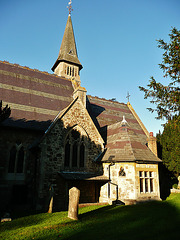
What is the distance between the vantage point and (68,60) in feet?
118

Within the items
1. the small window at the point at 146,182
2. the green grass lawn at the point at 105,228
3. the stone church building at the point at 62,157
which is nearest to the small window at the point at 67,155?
the stone church building at the point at 62,157

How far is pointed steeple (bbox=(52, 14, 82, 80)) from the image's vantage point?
35.6 metres

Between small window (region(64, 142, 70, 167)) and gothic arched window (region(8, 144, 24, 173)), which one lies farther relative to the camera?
small window (region(64, 142, 70, 167))

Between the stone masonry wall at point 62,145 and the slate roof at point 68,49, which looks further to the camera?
the slate roof at point 68,49

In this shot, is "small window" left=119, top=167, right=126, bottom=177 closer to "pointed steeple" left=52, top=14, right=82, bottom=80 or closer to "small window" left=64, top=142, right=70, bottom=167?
"small window" left=64, top=142, right=70, bottom=167

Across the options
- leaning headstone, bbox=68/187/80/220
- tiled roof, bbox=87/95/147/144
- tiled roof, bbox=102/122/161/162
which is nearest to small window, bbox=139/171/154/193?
tiled roof, bbox=102/122/161/162

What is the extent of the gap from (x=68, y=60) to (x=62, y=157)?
25.6 m

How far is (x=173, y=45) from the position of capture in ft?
48.4

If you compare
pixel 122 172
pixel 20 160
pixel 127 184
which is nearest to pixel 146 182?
pixel 127 184

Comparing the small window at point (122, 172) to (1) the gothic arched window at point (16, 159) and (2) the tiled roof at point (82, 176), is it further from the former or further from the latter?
(1) the gothic arched window at point (16, 159)

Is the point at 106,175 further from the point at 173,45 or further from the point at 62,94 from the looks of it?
the point at 173,45

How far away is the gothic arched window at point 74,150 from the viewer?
15.6m

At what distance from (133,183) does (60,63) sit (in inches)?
1128

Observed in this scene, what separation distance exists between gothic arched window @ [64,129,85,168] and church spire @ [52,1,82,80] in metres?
21.2
